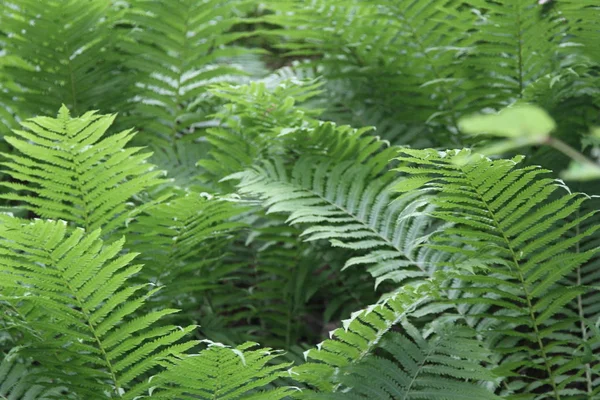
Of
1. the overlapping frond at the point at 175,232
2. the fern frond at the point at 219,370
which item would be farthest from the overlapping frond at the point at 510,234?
the overlapping frond at the point at 175,232

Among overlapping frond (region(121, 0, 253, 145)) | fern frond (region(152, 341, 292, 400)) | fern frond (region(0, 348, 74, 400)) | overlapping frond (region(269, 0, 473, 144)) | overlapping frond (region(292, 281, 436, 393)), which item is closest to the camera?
fern frond (region(152, 341, 292, 400))

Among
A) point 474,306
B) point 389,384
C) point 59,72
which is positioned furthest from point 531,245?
point 59,72

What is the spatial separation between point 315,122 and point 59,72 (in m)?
1.03

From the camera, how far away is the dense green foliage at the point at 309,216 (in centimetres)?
143

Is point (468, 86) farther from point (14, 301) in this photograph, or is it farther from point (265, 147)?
point (14, 301)

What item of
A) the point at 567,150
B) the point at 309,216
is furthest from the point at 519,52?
the point at 567,150

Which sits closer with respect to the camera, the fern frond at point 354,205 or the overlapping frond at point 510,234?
the overlapping frond at point 510,234

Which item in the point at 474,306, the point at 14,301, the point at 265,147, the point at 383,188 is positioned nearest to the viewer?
the point at 14,301

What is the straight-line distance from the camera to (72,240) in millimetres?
1412

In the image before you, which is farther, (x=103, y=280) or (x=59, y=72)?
(x=59, y=72)

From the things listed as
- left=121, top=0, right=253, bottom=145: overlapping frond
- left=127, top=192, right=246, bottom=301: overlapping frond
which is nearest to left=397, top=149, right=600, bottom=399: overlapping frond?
left=127, top=192, right=246, bottom=301: overlapping frond

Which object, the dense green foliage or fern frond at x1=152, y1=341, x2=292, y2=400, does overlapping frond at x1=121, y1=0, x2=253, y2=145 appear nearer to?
the dense green foliage

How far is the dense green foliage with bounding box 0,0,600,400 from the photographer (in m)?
1.43

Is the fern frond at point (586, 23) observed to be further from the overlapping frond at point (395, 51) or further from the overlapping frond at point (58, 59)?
the overlapping frond at point (58, 59)
